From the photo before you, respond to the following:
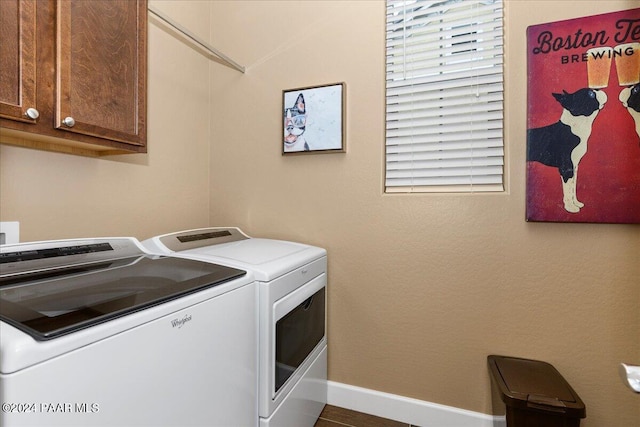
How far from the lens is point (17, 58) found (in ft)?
3.22

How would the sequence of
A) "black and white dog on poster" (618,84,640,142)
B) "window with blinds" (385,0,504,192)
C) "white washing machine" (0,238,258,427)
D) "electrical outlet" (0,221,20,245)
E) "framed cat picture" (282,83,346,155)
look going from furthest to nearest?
"framed cat picture" (282,83,346,155) < "window with blinds" (385,0,504,192) < "black and white dog on poster" (618,84,640,142) < "electrical outlet" (0,221,20,245) < "white washing machine" (0,238,258,427)

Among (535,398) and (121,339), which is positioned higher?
(121,339)

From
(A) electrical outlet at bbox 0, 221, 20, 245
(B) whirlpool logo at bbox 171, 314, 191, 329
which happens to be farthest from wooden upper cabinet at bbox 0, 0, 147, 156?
(B) whirlpool logo at bbox 171, 314, 191, 329

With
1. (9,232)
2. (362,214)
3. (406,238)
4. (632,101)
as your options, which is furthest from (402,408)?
(9,232)

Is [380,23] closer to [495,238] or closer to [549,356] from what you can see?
[495,238]

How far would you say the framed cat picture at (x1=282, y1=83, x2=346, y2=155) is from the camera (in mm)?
1899

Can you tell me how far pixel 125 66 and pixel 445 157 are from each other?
5.06ft

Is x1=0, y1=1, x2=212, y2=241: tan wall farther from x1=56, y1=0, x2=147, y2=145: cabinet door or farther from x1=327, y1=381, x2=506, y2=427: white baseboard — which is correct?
x1=327, y1=381, x2=506, y2=427: white baseboard

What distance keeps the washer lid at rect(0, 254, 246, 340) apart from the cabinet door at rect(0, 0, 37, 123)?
0.47 m

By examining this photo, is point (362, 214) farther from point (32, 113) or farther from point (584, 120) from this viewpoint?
point (32, 113)

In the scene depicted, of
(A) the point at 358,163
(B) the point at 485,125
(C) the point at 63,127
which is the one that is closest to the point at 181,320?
(C) the point at 63,127

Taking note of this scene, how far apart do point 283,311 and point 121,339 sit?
2.31 feet

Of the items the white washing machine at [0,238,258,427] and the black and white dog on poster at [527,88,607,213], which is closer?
the white washing machine at [0,238,258,427]

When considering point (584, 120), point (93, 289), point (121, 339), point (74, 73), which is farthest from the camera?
point (584, 120)
